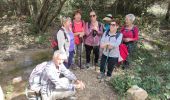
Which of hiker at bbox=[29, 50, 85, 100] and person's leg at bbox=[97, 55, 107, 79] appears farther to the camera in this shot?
person's leg at bbox=[97, 55, 107, 79]

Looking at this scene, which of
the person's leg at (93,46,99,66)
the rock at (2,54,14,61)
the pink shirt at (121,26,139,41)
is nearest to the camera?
the pink shirt at (121,26,139,41)

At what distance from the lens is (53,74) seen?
5.86 m

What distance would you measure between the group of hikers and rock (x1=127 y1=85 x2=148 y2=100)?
74 centimetres

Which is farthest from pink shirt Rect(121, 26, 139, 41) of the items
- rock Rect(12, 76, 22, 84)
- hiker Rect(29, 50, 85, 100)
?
rock Rect(12, 76, 22, 84)

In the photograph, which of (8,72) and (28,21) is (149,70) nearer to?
(8,72)

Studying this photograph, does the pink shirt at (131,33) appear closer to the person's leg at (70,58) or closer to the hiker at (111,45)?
the hiker at (111,45)

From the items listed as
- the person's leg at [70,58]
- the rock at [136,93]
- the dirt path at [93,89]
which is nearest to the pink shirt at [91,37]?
the person's leg at [70,58]

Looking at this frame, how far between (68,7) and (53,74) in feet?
26.1

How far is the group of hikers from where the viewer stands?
5.86 meters

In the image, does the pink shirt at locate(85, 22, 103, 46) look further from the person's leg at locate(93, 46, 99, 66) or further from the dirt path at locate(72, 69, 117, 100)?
the dirt path at locate(72, 69, 117, 100)

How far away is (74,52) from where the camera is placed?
7500 mm

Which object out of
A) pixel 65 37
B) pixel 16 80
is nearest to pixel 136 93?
pixel 65 37

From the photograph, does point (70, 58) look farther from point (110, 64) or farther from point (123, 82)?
Answer: point (123, 82)

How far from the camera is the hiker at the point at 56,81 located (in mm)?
5836
